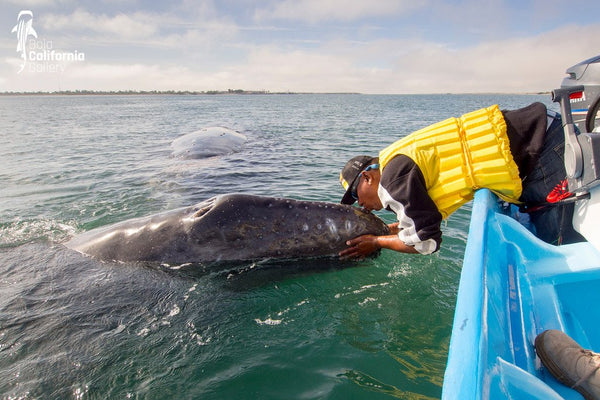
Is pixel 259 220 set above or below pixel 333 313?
above

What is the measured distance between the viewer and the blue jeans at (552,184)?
3352mm

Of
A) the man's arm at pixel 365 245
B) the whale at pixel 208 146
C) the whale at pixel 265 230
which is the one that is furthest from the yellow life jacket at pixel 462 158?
the whale at pixel 208 146

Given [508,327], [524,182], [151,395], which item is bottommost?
[151,395]

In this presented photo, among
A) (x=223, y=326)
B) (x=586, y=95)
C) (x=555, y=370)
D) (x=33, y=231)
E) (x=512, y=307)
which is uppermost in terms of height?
(x=586, y=95)

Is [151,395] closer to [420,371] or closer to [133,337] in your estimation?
[133,337]

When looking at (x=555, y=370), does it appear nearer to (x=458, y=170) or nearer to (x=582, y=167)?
(x=582, y=167)

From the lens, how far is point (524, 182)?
368 cm

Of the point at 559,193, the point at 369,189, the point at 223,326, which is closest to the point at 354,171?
the point at 369,189

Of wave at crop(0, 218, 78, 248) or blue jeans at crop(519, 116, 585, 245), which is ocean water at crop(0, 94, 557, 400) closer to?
wave at crop(0, 218, 78, 248)

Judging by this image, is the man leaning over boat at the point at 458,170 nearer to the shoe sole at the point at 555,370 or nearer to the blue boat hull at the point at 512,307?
the blue boat hull at the point at 512,307

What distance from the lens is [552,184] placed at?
3.43m

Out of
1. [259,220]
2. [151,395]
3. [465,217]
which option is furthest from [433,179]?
[465,217]

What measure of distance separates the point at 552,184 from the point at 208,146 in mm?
12287

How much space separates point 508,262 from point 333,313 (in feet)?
5.22
